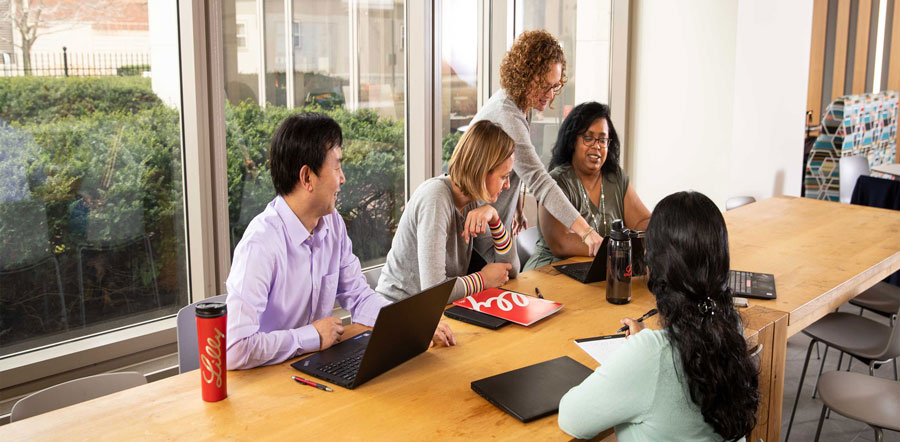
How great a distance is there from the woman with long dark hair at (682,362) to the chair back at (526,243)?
186 centimetres

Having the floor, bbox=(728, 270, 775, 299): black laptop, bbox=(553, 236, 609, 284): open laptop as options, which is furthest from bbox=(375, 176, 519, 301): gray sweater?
the floor

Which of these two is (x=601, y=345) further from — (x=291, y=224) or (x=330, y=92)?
(x=330, y=92)

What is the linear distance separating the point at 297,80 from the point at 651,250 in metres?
2.48

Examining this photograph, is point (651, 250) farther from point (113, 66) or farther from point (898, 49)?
point (898, 49)

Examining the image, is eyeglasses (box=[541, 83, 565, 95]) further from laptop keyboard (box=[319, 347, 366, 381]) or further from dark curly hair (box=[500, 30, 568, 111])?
laptop keyboard (box=[319, 347, 366, 381])

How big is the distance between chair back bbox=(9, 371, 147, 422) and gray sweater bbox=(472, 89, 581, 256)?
172cm

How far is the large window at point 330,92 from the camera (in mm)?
3320

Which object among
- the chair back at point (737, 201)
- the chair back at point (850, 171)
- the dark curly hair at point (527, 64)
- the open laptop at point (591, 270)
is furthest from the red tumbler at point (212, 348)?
the chair back at point (850, 171)

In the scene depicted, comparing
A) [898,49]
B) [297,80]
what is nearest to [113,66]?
[297,80]

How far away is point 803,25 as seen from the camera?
522 centimetres

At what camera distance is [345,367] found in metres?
1.83

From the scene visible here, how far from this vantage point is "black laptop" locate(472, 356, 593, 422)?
1.63 metres

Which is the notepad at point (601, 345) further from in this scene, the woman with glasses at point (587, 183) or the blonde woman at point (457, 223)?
the woman with glasses at point (587, 183)

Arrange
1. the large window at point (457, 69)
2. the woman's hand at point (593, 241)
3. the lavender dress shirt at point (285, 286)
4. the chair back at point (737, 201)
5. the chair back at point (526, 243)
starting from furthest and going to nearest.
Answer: the chair back at point (737, 201) < the large window at point (457, 69) < the chair back at point (526, 243) < the woman's hand at point (593, 241) < the lavender dress shirt at point (285, 286)
